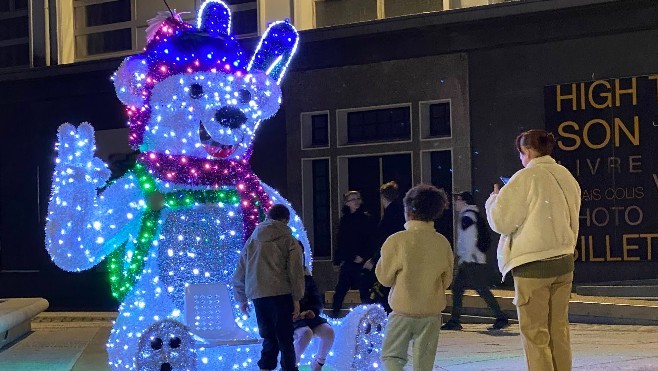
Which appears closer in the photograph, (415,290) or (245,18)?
(415,290)

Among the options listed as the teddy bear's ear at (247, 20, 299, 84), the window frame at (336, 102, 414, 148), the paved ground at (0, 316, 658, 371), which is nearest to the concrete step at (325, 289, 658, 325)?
the paved ground at (0, 316, 658, 371)

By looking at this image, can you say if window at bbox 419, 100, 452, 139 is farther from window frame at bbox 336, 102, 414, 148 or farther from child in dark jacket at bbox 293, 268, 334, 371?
child in dark jacket at bbox 293, 268, 334, 371

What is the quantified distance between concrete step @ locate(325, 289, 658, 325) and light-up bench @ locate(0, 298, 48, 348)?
556cm

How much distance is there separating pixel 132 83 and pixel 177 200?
3.24 ft

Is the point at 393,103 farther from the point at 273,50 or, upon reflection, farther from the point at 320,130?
the point at 273,50

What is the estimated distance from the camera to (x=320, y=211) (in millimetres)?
17688

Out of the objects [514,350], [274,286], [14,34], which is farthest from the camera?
[14,34]

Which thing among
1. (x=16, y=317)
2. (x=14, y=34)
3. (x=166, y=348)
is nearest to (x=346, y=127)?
(x=16, y=317)

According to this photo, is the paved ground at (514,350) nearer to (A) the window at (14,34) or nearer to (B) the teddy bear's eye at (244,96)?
(B) the teddy bear's eye at (244,96)

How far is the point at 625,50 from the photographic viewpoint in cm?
1465

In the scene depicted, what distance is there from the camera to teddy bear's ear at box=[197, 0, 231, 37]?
859cm

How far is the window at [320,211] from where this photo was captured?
57.6 ft

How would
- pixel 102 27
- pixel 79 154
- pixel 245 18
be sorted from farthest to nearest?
1. pixel 102 27
2. pixel 245 18
3. pixel 79 154

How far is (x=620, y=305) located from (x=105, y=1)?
12246 mm
